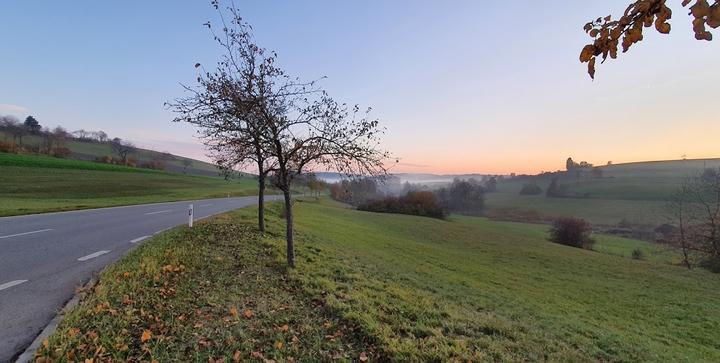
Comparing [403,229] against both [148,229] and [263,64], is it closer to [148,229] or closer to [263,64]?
[148,229]

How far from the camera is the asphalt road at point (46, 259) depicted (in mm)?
4883

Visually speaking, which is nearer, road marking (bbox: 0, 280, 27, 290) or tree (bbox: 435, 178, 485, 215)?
road marking (bbox: 0, 280, 27, 290)

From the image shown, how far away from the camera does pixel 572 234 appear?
145ft

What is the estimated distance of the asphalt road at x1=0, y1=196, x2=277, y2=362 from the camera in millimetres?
4883

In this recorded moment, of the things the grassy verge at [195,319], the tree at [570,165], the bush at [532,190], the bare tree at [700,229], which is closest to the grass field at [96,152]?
the grassy verge at [195,319]

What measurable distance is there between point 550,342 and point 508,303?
16.7 feet

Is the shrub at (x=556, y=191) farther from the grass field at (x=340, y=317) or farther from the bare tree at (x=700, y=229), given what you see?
the grass field at (x=340, y=317)

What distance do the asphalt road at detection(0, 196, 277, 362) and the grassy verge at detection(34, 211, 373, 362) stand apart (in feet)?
1.77

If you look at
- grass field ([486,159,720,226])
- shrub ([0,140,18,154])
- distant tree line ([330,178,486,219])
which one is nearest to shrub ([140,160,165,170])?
shrub ([0,140,18,154])

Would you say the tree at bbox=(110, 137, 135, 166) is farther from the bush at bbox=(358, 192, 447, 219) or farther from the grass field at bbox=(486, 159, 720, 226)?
the grass field at bbox=(486, 159, 720, 226)

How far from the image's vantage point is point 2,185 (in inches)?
1172

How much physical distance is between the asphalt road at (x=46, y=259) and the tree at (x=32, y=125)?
8160cm

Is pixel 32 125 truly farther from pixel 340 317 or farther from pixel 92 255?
pixel 340 317

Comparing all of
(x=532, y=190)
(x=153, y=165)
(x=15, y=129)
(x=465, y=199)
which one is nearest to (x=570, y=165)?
(x=532, y=190)
